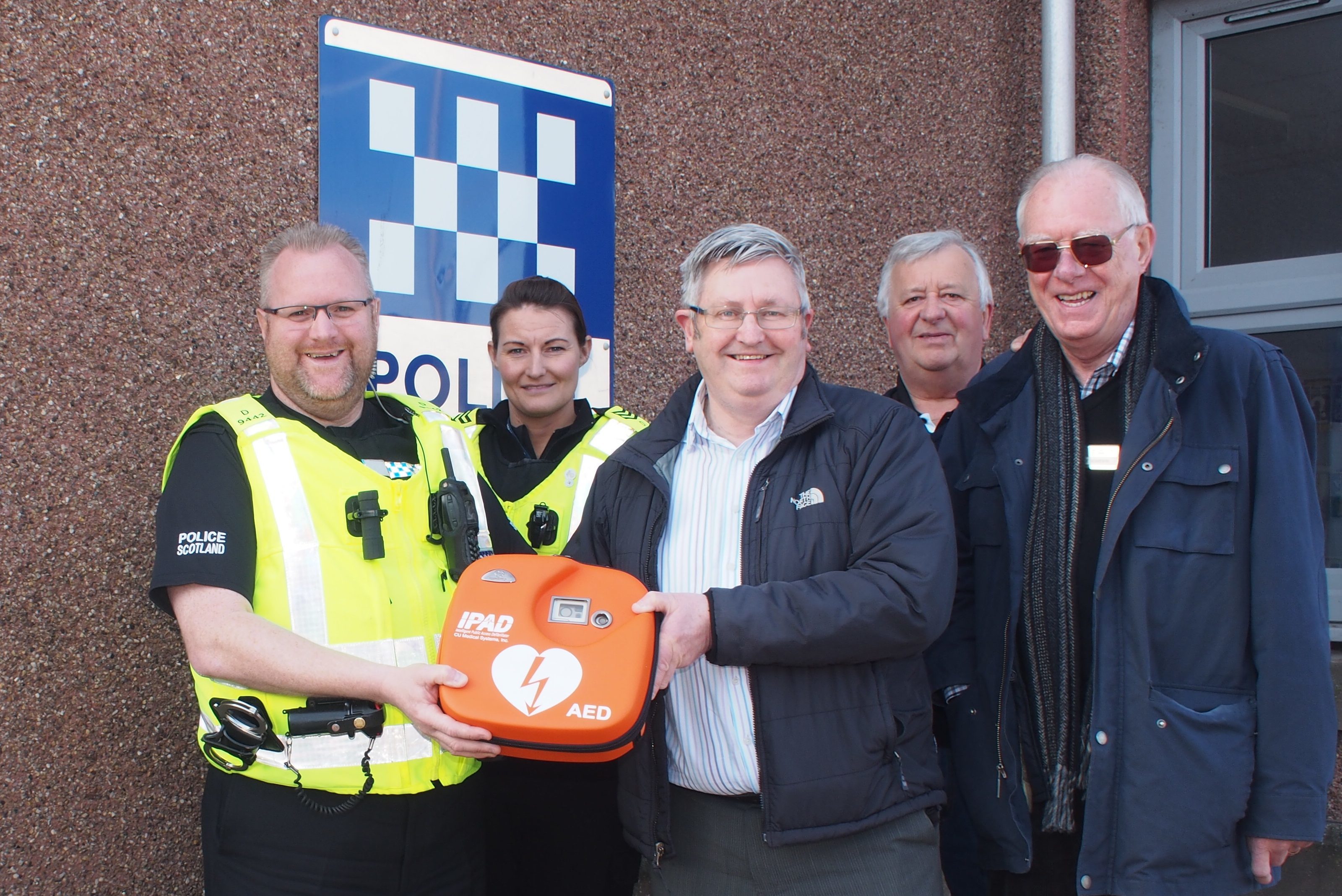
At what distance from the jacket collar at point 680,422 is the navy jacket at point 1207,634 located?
1.63 ft

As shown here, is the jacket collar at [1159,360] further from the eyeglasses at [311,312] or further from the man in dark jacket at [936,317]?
the eyeglasses at [311,312]

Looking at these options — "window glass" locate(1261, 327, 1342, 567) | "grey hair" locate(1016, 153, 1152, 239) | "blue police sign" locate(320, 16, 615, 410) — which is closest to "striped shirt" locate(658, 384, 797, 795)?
"grey hair" locate(1016, 153, 1152, 239)

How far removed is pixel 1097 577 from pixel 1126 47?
8.65 feet

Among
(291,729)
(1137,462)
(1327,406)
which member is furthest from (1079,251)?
(1327,406)

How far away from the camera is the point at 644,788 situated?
5.19ft

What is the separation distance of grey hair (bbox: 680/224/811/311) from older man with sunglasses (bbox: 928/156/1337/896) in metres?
0.41

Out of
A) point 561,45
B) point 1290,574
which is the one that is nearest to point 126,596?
point 561,45

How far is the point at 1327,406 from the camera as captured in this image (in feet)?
10.4

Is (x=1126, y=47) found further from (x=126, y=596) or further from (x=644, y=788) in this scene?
(x=126, y=596)

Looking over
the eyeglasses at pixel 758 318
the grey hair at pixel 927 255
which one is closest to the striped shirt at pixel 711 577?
the eyeglasses at pixel 758 318

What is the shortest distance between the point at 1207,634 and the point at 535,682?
1026 millimetres

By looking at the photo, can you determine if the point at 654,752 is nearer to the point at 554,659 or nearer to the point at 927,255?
the point at 554,659

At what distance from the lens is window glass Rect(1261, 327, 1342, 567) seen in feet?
10.3

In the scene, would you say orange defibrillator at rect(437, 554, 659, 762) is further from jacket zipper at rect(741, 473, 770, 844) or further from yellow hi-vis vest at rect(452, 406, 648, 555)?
yellow hi-vis vest at rect(452, 406, 648, 555)
